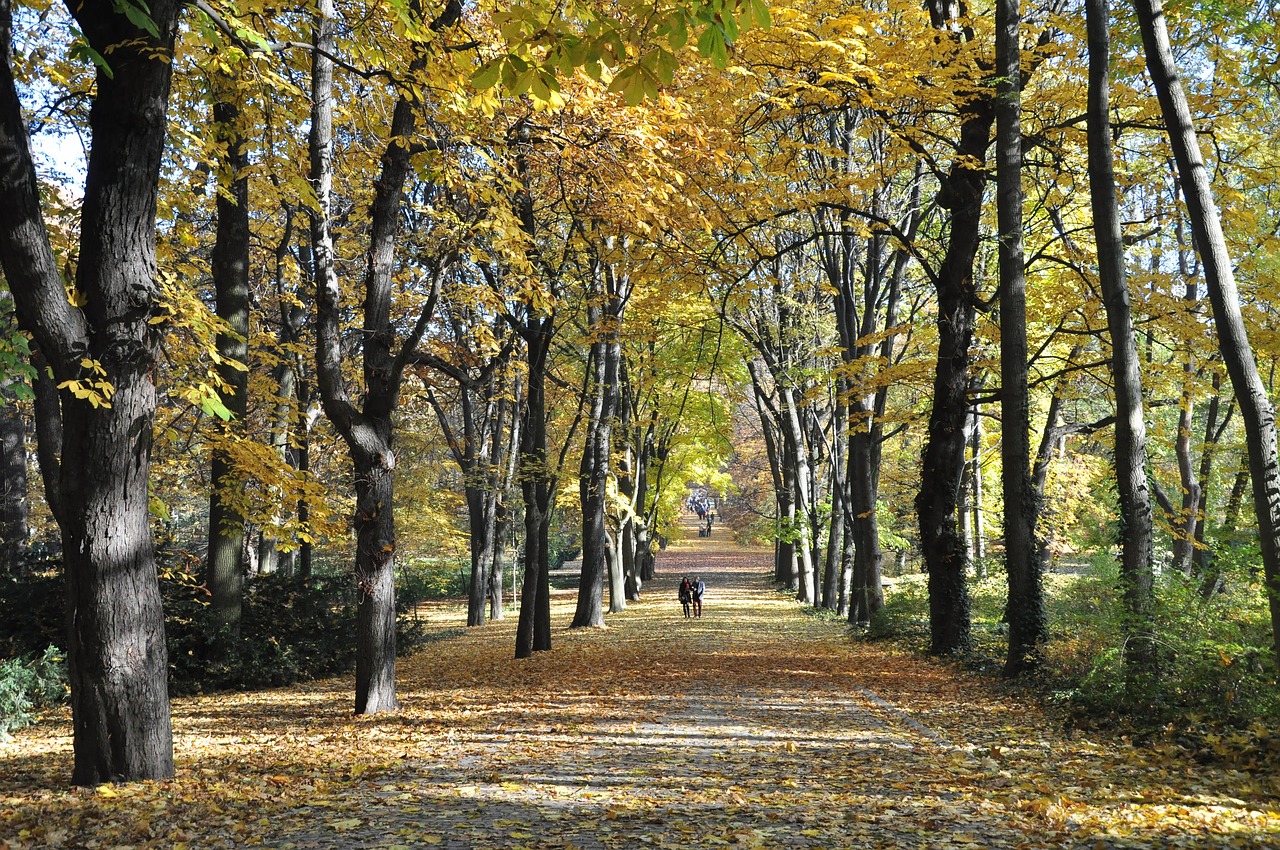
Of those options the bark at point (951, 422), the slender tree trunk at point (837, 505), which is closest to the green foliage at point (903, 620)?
the bark at point (951, 422)

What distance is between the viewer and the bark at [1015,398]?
11.1m

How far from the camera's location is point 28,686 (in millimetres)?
10539

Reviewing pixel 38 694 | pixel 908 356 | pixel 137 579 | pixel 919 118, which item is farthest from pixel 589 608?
pixel 137 579

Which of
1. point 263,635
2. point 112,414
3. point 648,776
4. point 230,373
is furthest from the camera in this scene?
point 263,635

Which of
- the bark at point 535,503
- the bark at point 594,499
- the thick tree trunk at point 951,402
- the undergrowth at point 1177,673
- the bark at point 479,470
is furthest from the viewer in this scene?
the bark at point 479,470

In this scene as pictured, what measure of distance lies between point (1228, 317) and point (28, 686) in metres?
13.2

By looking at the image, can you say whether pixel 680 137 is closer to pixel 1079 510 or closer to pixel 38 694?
pixel 38 694

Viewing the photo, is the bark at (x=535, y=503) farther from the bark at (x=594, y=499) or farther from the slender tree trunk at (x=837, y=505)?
the slender tree trunk at (x=837, y=505)

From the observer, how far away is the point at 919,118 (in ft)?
38.2

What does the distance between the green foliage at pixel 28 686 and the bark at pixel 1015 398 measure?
38.4ft

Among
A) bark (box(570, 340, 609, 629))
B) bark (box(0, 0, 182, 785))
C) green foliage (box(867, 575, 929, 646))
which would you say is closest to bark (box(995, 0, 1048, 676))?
green foliage (box(867, 575, 929, 646))

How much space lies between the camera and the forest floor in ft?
16.4

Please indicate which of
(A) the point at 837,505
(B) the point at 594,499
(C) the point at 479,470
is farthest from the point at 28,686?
(A) the point at 837,505

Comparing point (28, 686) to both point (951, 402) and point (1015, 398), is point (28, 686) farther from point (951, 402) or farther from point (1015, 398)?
point (951, 402)
